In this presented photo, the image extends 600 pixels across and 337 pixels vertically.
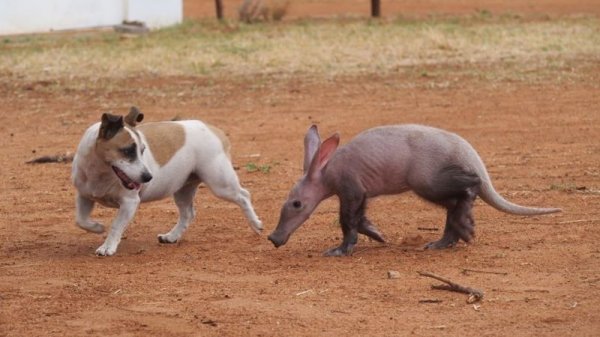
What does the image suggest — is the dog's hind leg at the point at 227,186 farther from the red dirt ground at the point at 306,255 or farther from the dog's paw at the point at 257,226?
the red dirt ground at the point at 306,255

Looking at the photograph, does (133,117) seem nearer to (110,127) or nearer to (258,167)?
(110,127)

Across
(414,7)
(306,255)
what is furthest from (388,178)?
(414,7)

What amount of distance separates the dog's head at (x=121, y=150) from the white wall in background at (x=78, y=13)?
18.7 metres

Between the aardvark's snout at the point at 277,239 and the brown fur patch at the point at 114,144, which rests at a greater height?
the brown fur patch at the point at 114,144

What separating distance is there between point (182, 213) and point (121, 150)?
3.56 feet

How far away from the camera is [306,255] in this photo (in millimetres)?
8867

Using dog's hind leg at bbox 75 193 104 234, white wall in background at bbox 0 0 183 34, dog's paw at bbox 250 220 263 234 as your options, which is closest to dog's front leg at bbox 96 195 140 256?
dog's hind leg at bbox 75 193 104 234

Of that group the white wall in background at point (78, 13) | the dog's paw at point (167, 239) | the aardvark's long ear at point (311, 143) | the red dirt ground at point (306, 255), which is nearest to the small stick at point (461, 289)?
the red dirt ground at point (306, 255)

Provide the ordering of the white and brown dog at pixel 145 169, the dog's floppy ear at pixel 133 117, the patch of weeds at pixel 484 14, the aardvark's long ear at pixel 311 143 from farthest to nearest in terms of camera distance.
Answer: the patch of weeds at pixel 484 14, the dog's floppy ear at pixel 133 117, the aardvark's long ear at pixel 311 143, the white and brown dog at pixel 145 169

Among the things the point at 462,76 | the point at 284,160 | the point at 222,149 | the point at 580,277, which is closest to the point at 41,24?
the point at 462,76

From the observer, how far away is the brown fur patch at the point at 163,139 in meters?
9.30

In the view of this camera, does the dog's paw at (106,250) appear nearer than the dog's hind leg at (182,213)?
Yes

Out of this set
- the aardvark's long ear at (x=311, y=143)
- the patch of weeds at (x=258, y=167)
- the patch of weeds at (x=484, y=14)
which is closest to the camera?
the aardvark's long ear at (x=311, y=143)

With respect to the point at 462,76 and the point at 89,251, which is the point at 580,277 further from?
the point at 462,76
